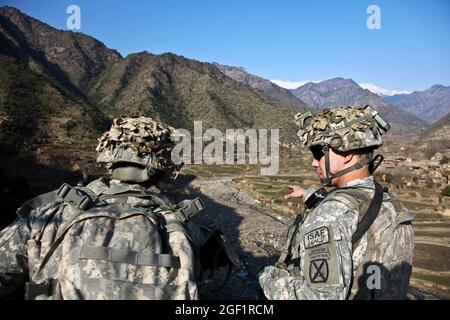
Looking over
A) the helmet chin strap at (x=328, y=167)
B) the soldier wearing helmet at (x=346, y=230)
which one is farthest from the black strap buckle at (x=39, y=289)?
the helmet chin strap at (x=328, y=167)

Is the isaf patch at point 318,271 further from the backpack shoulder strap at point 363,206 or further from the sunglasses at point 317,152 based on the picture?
the sunglasses at point 317,152

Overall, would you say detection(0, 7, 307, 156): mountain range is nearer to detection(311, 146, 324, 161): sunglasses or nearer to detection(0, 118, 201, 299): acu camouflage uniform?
detection(311, 146, 324, 161): sunglasses

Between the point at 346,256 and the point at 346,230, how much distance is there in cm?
18

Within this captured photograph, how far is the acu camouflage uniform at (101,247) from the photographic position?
2.41 meters

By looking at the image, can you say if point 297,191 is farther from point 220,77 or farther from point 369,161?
point 220,77

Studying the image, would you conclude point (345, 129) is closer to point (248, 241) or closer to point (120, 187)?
point (120, 187)

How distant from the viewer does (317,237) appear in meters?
Result: 2.76

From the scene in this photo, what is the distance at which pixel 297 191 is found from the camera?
369cm

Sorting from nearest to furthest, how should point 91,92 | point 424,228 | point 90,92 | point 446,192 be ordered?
point 424,228, point 446,192, point 91,92, point 90,92

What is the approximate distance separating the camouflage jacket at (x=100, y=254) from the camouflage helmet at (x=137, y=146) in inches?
20.3

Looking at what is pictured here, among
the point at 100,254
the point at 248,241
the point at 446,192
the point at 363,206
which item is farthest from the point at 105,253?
the point at 446,192

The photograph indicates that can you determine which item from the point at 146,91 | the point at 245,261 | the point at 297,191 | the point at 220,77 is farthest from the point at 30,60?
the point at 297,191
